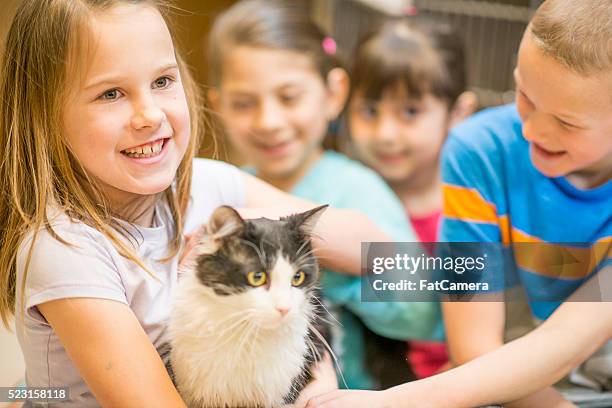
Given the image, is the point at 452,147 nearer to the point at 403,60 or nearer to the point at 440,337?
the point at 440,337

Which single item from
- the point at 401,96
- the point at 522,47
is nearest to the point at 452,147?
the point at 522,47

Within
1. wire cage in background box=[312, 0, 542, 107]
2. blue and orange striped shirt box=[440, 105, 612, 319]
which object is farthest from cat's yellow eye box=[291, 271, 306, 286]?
wire cage in background box=[312, 0, 542, 107]

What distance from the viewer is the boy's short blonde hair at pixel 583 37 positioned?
0.60 meters

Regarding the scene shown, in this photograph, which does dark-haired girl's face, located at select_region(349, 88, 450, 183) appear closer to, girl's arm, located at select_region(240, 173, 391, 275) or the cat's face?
girl's arm, located at select_region(240, 173, 391, 275)

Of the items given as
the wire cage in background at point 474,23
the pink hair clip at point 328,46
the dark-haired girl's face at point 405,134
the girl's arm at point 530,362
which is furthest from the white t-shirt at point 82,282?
the wire cage in background at point 474,23

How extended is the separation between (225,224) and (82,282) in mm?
118

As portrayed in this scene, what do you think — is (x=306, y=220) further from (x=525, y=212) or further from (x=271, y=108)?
(x=271, y=108)

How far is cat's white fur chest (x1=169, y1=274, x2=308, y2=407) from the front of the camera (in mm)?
526

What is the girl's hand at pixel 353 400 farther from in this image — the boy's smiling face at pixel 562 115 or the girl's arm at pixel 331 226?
the boy's smiling face at pixel 562 115

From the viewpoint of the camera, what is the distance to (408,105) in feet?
3.93

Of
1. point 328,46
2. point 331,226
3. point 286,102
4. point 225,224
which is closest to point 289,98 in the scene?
point 286,102

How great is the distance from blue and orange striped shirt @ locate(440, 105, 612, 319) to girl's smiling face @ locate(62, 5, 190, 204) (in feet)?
1.08

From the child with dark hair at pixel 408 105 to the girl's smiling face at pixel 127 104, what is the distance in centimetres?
66

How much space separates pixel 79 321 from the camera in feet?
1.76
